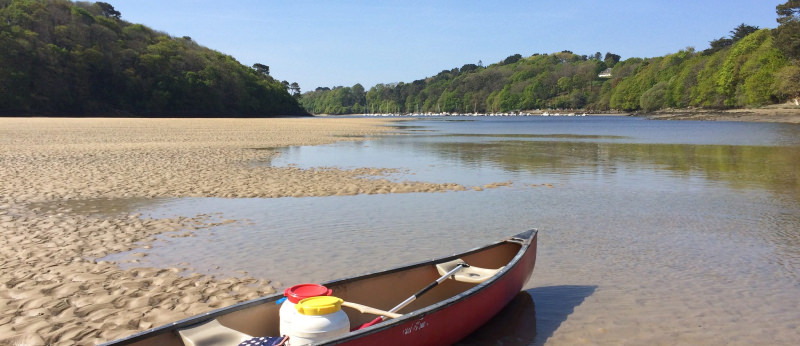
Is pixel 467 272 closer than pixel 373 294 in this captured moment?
No

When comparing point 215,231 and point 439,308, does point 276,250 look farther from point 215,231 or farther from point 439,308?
point 439,308

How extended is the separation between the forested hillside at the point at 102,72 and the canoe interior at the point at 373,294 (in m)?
81.3

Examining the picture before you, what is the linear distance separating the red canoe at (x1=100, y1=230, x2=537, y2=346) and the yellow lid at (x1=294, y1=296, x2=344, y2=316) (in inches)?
17.9

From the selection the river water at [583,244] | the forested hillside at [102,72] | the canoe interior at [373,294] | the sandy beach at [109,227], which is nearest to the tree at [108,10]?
the forested hillside at [102,72]

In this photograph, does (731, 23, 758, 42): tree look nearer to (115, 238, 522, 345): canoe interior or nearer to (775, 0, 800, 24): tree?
(775, 0, 800, 24): tree

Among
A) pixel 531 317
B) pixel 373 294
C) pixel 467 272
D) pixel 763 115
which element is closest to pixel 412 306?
pixel 373 294

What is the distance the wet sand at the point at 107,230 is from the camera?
5.71m

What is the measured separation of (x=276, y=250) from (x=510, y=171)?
503 inches

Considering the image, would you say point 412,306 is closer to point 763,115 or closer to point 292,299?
point 292,299

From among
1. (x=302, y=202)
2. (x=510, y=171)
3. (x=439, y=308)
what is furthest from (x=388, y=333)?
(x=510, y=171)

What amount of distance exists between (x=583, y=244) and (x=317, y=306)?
21.2 ft

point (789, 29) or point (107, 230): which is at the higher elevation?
point (789, 29)

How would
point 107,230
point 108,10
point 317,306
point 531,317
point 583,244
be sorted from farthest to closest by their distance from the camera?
point 108,10, point 107,230, point 583,244, point 531,317, point 317,306

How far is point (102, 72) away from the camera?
93500mm
